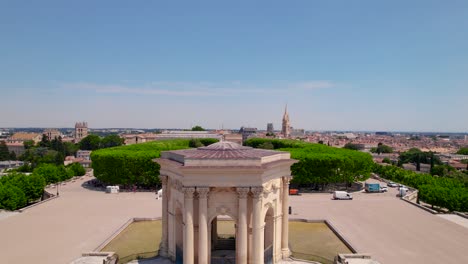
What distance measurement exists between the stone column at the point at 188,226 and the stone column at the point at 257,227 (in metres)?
3.44

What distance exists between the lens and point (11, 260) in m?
25.2

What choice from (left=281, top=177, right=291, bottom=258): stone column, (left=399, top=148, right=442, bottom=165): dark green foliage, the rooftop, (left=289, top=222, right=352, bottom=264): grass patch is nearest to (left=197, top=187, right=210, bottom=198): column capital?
the rooftop

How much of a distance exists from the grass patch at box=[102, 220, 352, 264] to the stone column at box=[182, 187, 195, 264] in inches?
234

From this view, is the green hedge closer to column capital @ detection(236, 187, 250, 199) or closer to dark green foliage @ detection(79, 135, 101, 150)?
column capital @ detection(236, 187, 250, 199)

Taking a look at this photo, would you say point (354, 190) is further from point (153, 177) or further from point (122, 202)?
point (122, 202)

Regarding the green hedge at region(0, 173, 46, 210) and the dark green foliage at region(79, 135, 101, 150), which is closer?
the green hedge at region(0, 173, 46, 210)

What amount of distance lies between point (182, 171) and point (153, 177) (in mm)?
38808

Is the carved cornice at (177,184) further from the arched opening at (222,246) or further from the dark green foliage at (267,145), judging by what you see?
the dark green foliage at (267,145)

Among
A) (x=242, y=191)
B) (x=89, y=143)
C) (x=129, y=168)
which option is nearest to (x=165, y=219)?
(x=242, y=191)

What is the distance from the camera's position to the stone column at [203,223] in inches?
793

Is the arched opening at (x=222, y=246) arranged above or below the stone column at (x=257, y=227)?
below

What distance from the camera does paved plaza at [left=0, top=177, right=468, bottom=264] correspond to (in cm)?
2723

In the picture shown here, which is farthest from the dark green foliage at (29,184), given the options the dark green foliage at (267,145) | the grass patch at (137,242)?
the dark green foliage at (267,145)

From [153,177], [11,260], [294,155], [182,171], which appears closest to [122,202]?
[153,177]
